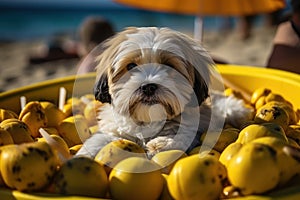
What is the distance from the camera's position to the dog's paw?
2496 mm

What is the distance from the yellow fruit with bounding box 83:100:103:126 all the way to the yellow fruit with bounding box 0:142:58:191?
1080 mm

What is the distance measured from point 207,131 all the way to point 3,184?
1.08 metres

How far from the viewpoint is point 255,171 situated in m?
1.79

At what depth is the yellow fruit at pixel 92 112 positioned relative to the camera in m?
3.03

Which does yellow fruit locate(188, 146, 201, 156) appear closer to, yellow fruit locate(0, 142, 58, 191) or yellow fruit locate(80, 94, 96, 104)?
yellow fruit locate(0, 142, 58, 191)

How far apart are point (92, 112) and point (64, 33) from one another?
1186cm

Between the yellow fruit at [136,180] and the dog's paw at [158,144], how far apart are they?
503mm

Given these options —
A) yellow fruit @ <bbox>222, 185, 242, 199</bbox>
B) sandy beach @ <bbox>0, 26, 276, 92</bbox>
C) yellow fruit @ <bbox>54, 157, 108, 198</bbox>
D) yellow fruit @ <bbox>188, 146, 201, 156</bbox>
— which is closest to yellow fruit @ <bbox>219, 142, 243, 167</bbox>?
yellow fruit @ <bbox>222, 185, 242, 199</bbox>

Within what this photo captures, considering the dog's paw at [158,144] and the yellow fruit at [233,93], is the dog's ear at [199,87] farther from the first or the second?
the yellow fruit at [233,93]

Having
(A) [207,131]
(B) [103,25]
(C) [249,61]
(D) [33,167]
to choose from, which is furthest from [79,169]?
(C) [249,61]

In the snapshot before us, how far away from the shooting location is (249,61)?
7898mm

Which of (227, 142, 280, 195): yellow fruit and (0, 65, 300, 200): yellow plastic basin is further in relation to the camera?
(0, 65, 300, 200): yellow plastic basin

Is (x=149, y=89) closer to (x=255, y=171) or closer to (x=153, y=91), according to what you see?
(x=153, y=91)

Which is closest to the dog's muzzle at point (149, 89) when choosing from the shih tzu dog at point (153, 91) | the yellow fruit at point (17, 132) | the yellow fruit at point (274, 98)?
the shih tzu dog at point (153, 91)
